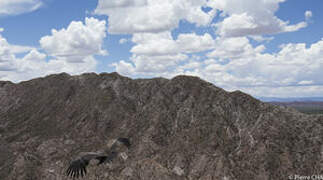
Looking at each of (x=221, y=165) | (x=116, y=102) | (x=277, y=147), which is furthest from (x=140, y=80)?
(x=277, y=147)

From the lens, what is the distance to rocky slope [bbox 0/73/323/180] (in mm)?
50031

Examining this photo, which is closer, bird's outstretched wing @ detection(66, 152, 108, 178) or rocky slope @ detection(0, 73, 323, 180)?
bird's outstretched wing @ detection(66, 152, 108, 178)

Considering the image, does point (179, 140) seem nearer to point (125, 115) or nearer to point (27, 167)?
point (125, 115)

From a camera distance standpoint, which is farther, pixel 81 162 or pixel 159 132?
pixel 159 132

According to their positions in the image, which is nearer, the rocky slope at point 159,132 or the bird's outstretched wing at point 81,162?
the bird's outstretched wing at point 81,162

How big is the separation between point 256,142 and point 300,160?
7.83m

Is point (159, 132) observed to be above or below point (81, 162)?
below

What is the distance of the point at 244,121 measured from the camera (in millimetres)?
56062

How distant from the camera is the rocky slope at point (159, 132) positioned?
164 ft

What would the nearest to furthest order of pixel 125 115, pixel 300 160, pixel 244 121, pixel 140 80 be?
pixel 300 160
pixel 244 121
pixel 125 115
pixel 140 80

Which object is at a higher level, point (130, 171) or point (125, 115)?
point (125, 115)

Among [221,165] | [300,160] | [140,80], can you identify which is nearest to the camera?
[300,160]

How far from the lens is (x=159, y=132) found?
62000 mm

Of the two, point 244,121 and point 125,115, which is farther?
point 125,115
